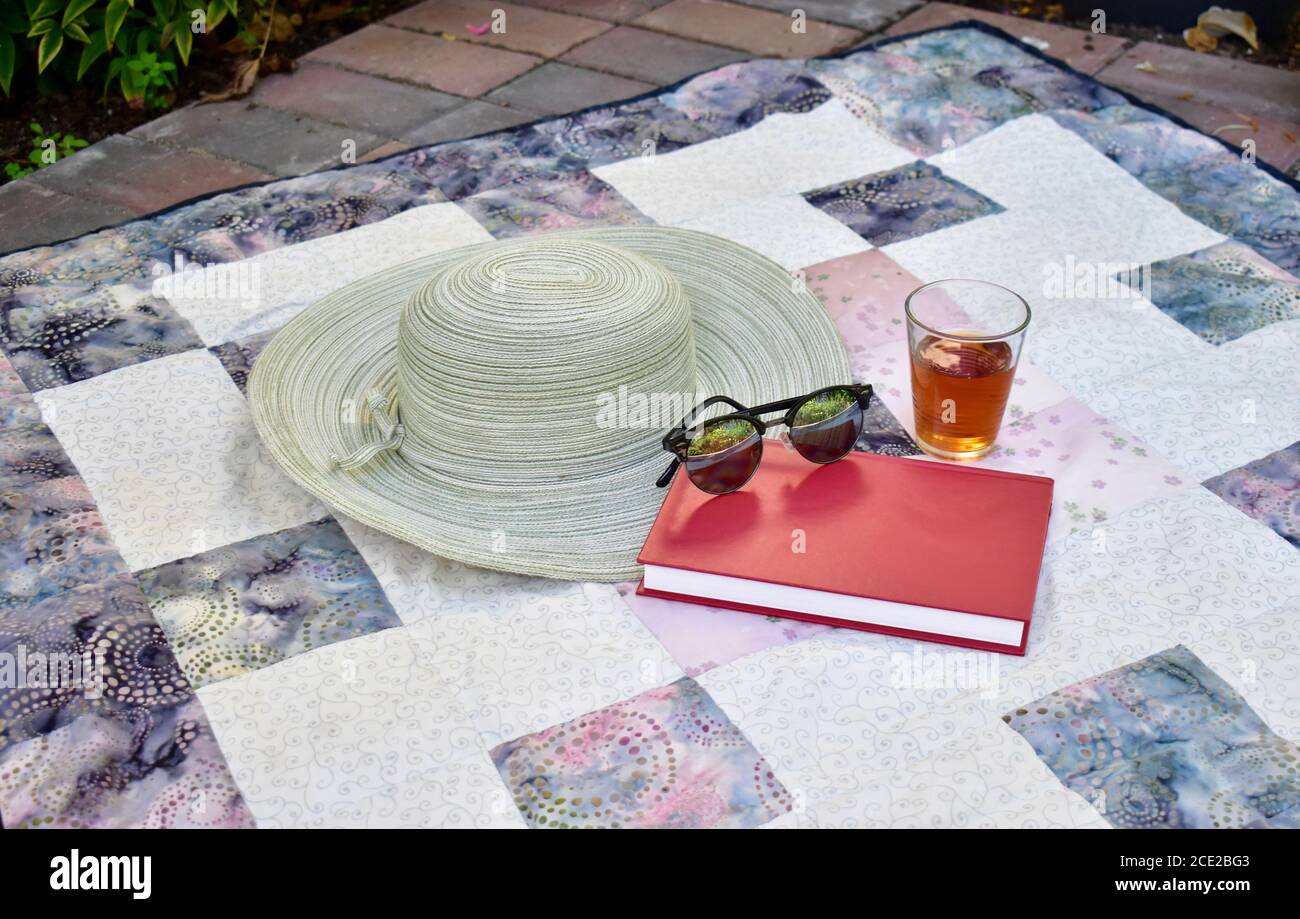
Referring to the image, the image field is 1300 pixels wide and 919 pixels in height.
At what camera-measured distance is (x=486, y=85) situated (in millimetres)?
2385

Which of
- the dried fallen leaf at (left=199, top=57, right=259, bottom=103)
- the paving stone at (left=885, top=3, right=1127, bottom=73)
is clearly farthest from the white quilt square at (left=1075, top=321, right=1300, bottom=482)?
the dried fallen leaf at (left=199, top=57, right=259, bottom=103)

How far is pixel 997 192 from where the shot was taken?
1857 millimetres

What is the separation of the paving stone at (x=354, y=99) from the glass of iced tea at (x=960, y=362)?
1.21 m

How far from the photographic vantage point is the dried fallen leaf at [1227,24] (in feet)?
8.30

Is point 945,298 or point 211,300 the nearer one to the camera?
point 945,298

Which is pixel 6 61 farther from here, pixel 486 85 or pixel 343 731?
pixel 343 731

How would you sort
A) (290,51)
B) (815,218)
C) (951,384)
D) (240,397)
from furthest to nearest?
(290,51) < (815,218) < (240,397) < (951,384)

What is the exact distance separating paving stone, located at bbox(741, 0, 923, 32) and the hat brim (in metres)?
1.28

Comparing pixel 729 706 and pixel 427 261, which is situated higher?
pixel 427 261

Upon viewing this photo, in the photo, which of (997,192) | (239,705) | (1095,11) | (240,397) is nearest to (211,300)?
(240,397)

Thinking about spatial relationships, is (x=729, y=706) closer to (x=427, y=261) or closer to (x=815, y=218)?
(x=427, y=261)

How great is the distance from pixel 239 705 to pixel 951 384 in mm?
714

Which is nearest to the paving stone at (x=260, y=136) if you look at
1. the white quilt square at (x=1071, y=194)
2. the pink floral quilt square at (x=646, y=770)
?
the white quilt square at (x=1071, y=194)

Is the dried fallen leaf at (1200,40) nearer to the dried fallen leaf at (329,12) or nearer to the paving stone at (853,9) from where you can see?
the paving stone at (853,9)
